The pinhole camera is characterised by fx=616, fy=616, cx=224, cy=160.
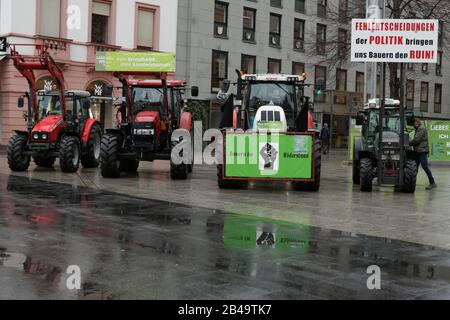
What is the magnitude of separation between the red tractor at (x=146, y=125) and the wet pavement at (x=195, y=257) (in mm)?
5638

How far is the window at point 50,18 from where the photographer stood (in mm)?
28812

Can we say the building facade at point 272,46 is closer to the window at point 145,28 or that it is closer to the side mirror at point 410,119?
the window at point 145,28

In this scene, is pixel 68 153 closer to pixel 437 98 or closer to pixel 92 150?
pixel 92 150

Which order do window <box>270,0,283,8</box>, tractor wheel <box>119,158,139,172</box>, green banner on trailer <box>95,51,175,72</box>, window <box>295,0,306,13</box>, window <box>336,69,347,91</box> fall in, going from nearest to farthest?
tractor wheel <box>119,158,139,172</box> < green banner on trailer <box>95,51,175,72</box> < window <box>270,0,283,8</box> < window <box>295,0,306,13</box> < window <box>336,69,347,91</box>

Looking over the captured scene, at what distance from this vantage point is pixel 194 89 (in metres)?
17.6

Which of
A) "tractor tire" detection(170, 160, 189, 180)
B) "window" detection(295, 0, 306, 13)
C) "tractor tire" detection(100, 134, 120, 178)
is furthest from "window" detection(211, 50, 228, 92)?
"tractor tire" detection(100, 134, 120, 178)

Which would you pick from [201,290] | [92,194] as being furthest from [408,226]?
[92,194]

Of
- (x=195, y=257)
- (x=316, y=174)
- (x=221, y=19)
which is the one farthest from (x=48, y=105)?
(x=221, y=19)

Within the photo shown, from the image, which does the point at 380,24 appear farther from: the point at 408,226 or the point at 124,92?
the point at 124,92

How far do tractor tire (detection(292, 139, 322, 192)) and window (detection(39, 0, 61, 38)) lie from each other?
1825cm

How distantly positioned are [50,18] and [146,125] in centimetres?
1489

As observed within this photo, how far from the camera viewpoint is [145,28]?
33.0m

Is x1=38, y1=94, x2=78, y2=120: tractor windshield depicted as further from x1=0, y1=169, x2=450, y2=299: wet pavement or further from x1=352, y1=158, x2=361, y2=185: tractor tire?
x1=352, y1=158, x2=361, y2=185: tractor tire

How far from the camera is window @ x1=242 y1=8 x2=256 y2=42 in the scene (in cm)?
→ 3922
